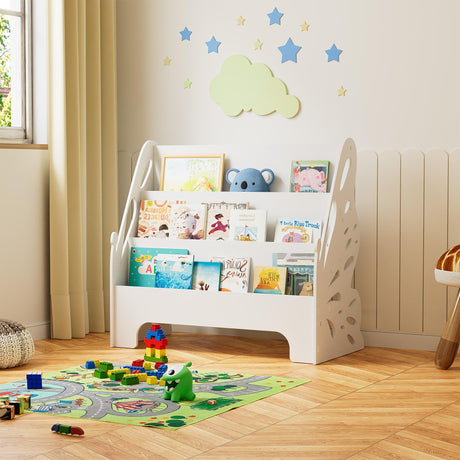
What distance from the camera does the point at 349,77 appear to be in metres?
3.45

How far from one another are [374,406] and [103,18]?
2362 mm

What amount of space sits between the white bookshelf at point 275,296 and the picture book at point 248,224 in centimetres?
5

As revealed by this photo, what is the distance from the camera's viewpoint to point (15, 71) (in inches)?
144

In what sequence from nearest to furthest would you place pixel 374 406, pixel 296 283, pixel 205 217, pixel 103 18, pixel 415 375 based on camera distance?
pixel 374 406 → pixel 415 375 → pixel 296 283 → pixel 205 217 → pixel 103 18

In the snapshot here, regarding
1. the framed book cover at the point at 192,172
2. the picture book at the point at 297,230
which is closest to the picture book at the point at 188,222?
the framed book cover at the point at 192,172

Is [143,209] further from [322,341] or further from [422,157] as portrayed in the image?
[422,157]

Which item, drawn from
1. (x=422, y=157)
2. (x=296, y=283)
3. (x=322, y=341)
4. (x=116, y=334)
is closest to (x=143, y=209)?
(x=116, y=334)

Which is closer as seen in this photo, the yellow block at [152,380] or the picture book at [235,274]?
the yellow block at [152,380]

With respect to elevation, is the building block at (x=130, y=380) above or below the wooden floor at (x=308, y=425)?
above

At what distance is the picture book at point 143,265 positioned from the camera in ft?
11.0

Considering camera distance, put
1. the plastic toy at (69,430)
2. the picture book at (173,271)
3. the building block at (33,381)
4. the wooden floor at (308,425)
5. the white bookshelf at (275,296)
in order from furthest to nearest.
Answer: the picture book at (173,271) → the white bookshelf at (275,296) → the building block at (33,381) → the plastic toy at (69,430) → the wooden floor at (308,425)

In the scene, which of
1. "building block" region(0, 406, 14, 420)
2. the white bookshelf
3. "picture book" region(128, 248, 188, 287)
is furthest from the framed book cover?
"building block" region(0, 406, 14, 420)

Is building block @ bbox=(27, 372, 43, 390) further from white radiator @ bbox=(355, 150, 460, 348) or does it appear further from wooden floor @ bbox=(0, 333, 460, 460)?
white radiator @ bbox=(355, 150, 460, 348)

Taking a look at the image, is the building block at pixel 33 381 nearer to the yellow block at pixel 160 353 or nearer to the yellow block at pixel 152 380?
the yellow block at pixel 152 380
